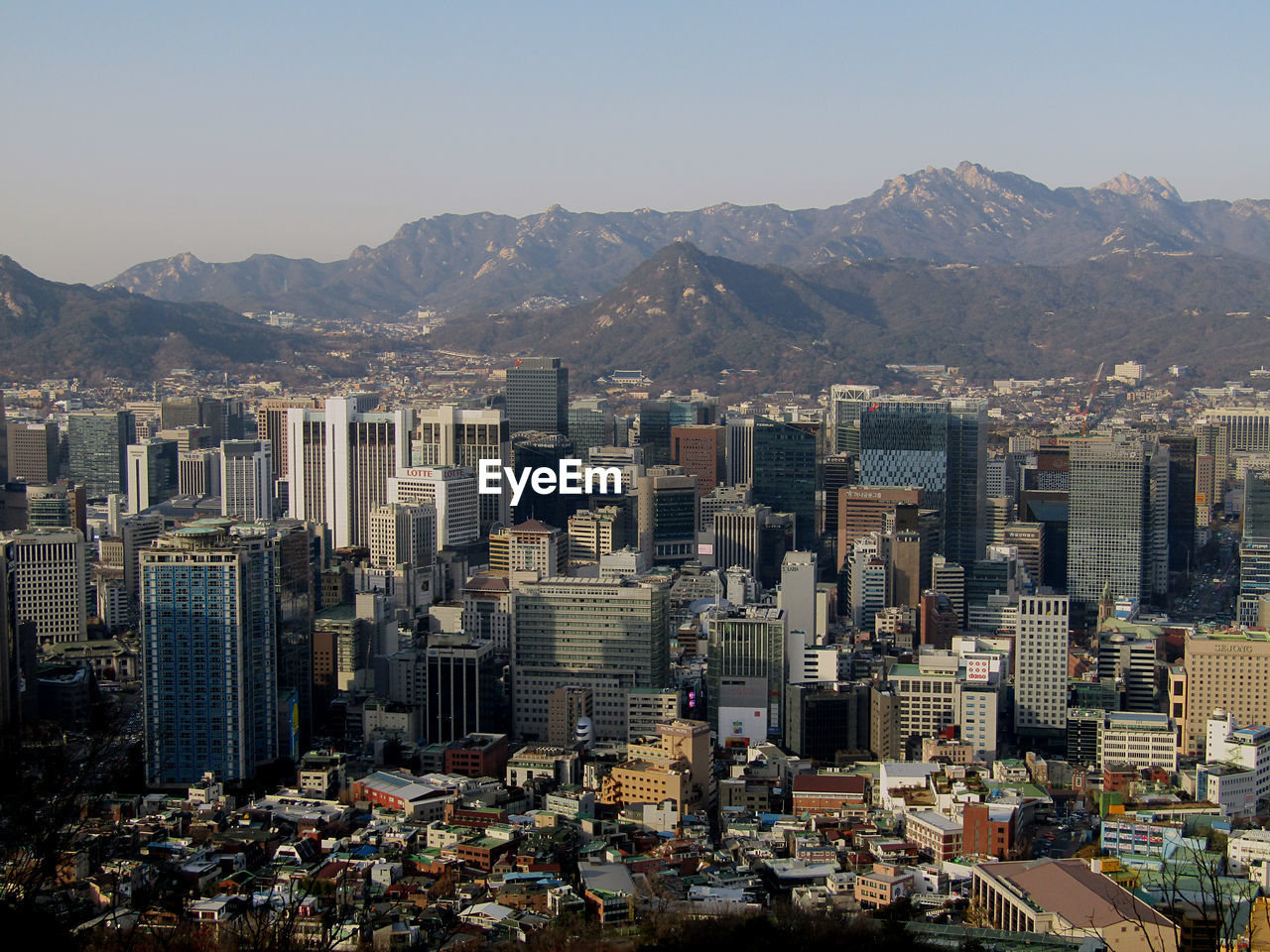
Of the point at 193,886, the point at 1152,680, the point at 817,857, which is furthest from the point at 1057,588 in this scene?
the point at 193,886

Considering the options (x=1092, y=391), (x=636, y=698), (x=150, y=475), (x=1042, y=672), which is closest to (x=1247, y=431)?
(x=1092, y=391)

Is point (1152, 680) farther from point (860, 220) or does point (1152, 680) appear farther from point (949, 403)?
point (860, 220)

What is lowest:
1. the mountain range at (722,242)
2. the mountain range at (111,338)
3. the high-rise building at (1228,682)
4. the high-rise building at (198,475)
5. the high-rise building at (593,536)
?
the high-rise building at (1228,682)

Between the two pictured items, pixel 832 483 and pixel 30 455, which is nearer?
pixel 832 483

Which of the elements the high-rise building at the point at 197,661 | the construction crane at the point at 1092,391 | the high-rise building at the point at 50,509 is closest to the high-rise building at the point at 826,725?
the high-rise building at the point at 197,661

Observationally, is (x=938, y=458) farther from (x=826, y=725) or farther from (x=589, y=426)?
(x=826, y=725)

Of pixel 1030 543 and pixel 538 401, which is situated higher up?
pixel 538 401

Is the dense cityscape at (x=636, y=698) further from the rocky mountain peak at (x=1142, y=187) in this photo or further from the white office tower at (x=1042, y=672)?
the rocky mountain peak at (x=1142, y=187)
